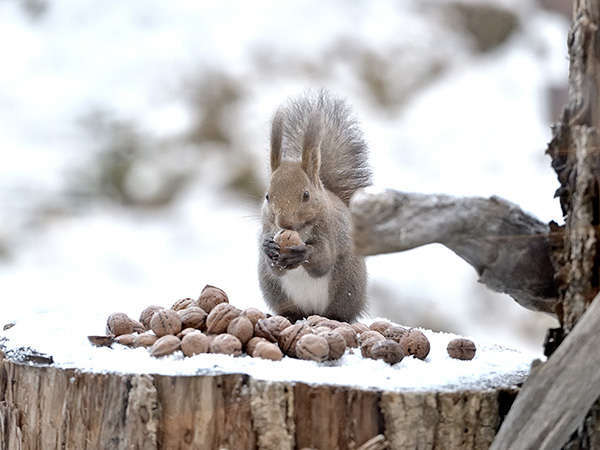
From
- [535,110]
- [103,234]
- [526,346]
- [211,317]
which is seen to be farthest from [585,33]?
[535,110]

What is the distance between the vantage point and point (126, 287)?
3.64 meters

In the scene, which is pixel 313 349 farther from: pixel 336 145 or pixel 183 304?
pixel 336 145

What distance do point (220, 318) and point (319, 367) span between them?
0.61 feet

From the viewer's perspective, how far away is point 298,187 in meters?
1.69

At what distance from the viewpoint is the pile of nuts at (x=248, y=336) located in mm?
1245

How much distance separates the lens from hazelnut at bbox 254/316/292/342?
1.31 meters

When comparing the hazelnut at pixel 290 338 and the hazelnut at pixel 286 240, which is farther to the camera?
the hazelnut at pixel 286 240

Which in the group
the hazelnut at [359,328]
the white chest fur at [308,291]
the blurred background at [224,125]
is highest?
the blurred background at [224,125]

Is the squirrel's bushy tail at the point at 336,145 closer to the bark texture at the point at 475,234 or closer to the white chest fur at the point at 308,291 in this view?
the white chest fur at the point at 308,291

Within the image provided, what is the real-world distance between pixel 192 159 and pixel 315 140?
8.52 feet

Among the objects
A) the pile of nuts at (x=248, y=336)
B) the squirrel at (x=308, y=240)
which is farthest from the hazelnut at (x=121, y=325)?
the squirrel at (x=308, y=240)

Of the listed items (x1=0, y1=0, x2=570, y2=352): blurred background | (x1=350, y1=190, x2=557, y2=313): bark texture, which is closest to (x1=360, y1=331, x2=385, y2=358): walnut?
(x1=350, y1=190, x2=557, y2=313): bark texture

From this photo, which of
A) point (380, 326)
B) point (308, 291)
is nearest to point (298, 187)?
point (308, 291)

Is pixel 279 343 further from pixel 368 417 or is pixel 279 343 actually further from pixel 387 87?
pixel 387 87
